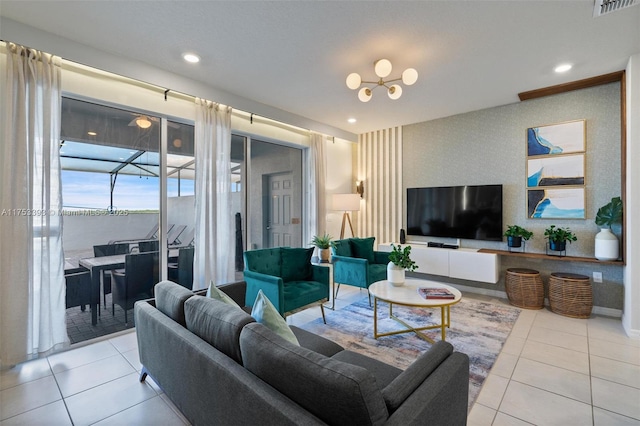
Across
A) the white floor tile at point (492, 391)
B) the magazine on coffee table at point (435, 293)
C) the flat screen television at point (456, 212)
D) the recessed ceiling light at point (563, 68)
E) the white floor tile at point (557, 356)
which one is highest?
the recessed ceiling light at point (563, 68)

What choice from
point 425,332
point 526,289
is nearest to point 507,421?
point 425,332

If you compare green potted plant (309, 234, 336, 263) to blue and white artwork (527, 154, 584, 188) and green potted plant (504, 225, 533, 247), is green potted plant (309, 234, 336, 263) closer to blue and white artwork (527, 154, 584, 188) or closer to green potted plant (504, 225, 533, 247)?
green potted plant (504, 225, 533, 247)

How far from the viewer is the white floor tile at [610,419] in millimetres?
1745

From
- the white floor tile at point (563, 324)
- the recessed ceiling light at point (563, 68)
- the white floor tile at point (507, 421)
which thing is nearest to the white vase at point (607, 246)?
the white floor tile at point (563, 324)

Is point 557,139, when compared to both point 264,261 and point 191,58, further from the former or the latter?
point 191,58

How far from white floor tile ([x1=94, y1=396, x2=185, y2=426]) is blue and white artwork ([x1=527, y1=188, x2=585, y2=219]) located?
15.1 ft

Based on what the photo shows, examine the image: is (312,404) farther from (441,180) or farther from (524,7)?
(441,180)

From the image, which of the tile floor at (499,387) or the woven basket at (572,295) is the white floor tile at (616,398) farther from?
the woven basket at (572,295)

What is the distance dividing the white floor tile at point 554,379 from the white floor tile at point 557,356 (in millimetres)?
86

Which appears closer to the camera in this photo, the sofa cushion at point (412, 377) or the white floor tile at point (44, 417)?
the sofa cushion at point (412, 377)

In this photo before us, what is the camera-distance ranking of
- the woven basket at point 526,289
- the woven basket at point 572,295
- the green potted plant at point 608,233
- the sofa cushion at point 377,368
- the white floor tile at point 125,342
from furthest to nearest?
the woven basket at point 526,289, the woven basket at point 572,295, the green potted plant at point 608,233, the white floor tile at point 125,342, the sofa cushion at point 377,368

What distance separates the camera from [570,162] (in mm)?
3689

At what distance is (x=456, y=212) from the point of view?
15.0 ft

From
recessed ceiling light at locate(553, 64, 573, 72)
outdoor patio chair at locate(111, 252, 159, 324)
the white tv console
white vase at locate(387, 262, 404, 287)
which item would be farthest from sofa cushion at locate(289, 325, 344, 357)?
recessed ceiling light at locate(553, 64, 573, 72)
